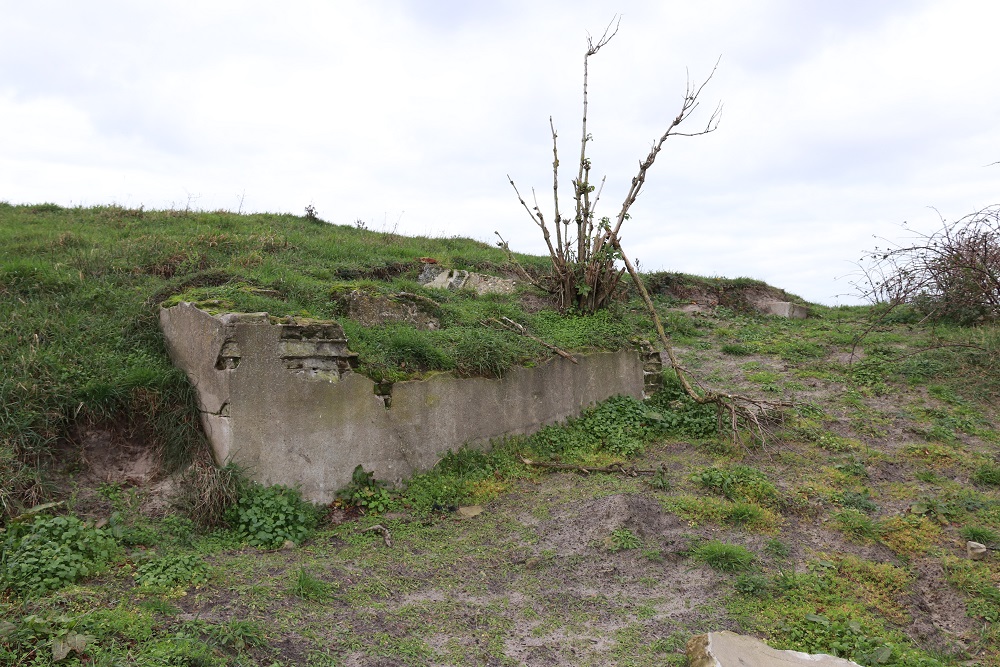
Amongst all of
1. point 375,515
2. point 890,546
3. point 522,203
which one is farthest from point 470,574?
point 522,203

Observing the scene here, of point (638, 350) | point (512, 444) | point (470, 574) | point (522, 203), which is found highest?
point (522, 203)

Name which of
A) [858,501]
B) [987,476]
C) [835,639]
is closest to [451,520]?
[835,639]

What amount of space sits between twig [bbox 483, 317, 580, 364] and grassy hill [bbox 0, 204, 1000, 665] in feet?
0.42

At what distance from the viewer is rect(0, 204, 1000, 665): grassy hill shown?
3912 millimetres

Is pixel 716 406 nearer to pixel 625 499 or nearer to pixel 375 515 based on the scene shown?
pixel 625 499

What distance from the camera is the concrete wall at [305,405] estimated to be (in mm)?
5336

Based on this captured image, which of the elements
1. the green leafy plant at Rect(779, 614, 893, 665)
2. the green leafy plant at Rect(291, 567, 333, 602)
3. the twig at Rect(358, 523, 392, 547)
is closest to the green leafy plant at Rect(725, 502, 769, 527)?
the green leafy plant at Rect(779, 614, 893, 665)

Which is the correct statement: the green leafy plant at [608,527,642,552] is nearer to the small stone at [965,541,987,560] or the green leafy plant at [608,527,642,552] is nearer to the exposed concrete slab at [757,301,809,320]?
the small stone at [965,541,987,560]

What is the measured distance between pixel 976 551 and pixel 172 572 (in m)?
6.02

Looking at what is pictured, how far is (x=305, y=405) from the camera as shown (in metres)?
5.56

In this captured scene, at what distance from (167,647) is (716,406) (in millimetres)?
6721

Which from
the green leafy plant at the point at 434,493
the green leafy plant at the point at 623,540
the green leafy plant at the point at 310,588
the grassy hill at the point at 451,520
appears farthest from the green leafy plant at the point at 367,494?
the green leafy plant at the point at 623,540

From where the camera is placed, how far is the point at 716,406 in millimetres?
8289

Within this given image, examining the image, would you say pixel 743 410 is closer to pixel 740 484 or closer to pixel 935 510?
pixel 740 484
